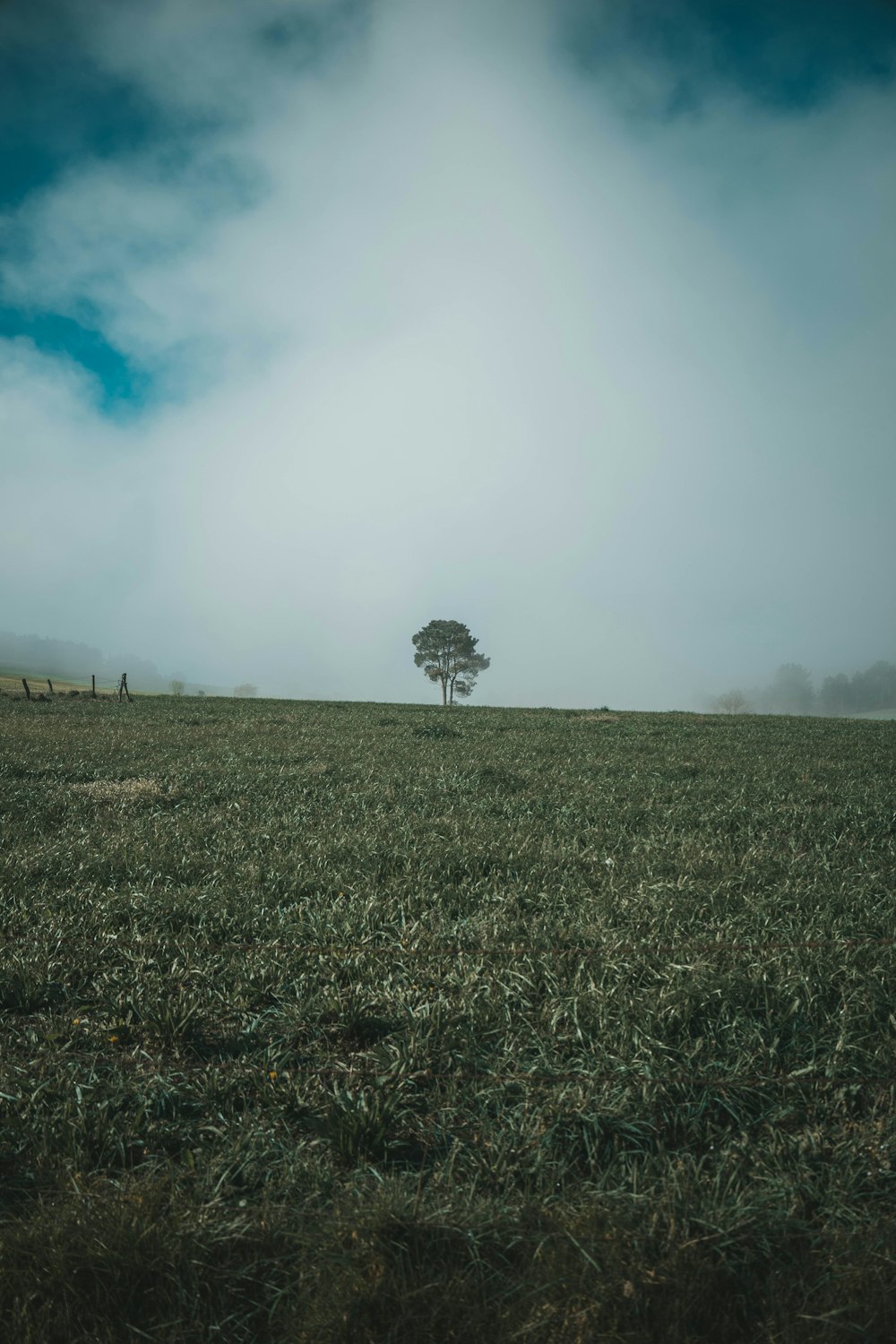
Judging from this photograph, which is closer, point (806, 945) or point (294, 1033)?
point (294, 1033)

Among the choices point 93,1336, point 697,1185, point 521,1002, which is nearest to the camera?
point 93,1336

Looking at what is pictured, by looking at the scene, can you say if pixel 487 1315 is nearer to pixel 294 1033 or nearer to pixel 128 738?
pixel 294 1033

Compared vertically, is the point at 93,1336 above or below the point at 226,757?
below

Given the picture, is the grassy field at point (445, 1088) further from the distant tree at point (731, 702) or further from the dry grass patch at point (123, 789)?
the distant tree at point (731, 702)

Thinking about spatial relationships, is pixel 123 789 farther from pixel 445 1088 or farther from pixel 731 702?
pixel 731 702

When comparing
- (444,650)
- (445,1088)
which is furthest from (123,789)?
(444,650)

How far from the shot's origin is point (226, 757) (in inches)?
556

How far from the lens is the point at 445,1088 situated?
10.7 feet

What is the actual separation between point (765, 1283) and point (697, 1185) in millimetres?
391

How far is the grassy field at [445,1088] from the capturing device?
2180 mm

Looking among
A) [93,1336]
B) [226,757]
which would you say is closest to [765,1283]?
[93,1336]

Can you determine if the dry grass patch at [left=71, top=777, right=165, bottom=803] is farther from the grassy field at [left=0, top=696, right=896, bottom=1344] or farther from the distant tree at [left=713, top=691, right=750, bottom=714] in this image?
the distant tree at [left=713, top=691, right=750, bottom=714]

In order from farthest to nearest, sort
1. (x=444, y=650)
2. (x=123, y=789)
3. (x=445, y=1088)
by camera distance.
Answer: (x=444, y=650) < (x=123, y=789) < (x=445, y=1088)

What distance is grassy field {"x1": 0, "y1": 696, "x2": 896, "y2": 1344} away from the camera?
2180mm
